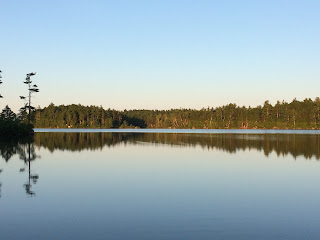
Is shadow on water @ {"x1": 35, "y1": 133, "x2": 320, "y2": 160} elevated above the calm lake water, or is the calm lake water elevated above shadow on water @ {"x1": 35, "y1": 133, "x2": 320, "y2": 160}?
shadow on water @ {"x1": 35, "y1": 133, "x2": 320, "y2": 160}

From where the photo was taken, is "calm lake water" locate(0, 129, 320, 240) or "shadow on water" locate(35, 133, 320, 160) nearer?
"calm lake water" locate(0, 129, 320, 240)

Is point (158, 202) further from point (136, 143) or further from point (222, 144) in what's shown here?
point (136, 143)

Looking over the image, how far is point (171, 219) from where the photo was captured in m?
14.1

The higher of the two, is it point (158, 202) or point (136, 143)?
point (136, 143)

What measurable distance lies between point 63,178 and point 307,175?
1994 cm

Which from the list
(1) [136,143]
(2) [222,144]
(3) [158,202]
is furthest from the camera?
(1) [136,143]

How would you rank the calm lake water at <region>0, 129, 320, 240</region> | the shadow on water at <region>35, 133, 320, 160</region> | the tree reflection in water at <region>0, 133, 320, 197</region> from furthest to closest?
the shadow on water at <region>35, 133, 320, 160</region>
the tree reflection in water at <region>0, 133, 320, 197</region>
the calm lake water at <region>0, 129, 320, 240</region>

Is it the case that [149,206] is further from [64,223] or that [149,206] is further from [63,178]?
[63,178]

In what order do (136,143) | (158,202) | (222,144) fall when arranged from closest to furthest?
(158,202) → (222,144) → (136,143)

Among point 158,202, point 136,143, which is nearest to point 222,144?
point 136,143

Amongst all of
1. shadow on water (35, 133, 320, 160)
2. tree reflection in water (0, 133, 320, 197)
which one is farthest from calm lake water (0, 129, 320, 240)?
shadow on water (35, 133, 320, 160)

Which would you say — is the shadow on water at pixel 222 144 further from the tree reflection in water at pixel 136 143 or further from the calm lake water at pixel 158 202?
the calm lake water at pixel 158 202

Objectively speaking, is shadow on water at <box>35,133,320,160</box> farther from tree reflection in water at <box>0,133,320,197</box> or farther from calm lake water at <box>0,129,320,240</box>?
calm lake water at <box>0,129,320,240</box>

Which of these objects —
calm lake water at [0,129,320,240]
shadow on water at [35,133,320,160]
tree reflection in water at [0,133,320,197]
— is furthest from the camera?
shadow on water at [35,133,320,160]
